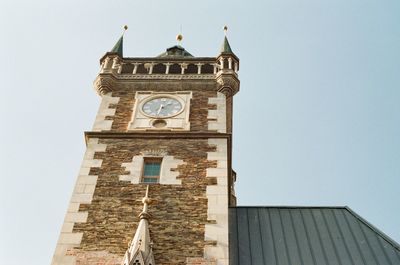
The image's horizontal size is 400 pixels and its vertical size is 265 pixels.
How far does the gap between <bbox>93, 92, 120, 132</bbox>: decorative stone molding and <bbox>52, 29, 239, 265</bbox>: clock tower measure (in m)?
0.03

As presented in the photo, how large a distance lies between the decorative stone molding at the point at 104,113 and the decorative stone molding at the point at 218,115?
3237 mm

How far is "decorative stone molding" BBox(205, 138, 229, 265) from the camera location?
14.4m

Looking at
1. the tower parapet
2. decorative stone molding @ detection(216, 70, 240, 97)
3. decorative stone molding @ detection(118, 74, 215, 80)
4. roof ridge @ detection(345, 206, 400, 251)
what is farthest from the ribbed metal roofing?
decorative stone molding @ detection(118, 74, 215, 80)

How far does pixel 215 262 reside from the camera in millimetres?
14055

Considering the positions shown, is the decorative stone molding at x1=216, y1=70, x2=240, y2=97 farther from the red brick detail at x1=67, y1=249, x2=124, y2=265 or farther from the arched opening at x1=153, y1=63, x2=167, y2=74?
the red brick detail at x1=67, y1=249, x2=124, y2=265

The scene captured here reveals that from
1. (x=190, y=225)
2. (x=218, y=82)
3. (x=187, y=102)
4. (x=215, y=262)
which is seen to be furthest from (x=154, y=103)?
(x=215, y=262)

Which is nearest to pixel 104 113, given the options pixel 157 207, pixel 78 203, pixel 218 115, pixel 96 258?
pixel 218 115

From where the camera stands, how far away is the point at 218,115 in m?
19.4

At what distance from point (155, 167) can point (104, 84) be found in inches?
193

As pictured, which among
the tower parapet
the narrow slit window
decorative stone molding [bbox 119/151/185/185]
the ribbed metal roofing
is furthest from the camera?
the tower parapet

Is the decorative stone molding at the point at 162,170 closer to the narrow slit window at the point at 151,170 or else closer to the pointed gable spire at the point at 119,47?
the narrow slit window at the point at 151,170

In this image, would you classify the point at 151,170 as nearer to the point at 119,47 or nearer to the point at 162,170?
the point at 162,170

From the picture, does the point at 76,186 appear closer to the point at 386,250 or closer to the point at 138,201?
the point at 138,201

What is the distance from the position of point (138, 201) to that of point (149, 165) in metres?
1.80
